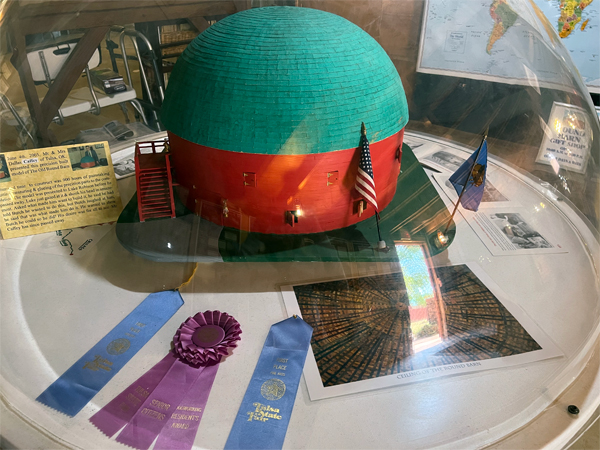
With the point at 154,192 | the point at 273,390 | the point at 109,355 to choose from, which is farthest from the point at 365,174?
the point at 109,355

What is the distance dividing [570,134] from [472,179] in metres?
0.51

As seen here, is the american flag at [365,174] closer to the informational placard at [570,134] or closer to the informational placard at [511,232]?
the informational placard at [511,232]

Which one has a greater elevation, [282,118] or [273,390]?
[282,118]

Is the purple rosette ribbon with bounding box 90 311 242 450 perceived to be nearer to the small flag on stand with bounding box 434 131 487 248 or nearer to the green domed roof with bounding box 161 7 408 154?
the green domed roof with bounding box 161 7 408 154

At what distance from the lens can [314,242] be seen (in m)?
2.01

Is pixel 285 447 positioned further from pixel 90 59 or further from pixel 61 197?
pixel 90 59

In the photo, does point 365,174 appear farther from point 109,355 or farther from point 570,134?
point 109,355

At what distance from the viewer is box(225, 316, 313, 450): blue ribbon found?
149 centimetres

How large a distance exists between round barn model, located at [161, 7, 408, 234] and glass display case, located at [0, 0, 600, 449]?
0.03 feet

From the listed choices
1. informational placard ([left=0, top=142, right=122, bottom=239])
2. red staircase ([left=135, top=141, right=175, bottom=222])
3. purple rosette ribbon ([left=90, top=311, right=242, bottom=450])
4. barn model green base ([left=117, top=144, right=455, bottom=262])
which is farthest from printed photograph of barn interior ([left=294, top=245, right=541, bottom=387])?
informational placard ([left=0, top=142, right=122, bottom=239])

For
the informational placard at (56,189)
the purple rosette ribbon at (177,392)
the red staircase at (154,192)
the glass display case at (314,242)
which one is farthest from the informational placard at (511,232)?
the informational placard at (56,189)

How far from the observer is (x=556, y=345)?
186cm

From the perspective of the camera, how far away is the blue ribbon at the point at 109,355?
1628 mm

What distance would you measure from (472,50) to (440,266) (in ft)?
3.85
